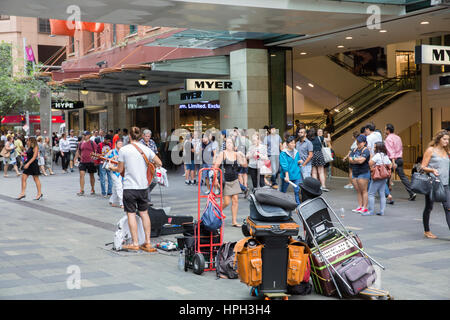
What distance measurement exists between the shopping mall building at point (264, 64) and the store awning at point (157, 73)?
47mm

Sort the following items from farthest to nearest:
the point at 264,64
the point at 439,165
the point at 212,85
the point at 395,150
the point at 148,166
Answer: the point at 264,64
the point at 212,85
the point at 395,150
the point at 439,165
the point at 148,166

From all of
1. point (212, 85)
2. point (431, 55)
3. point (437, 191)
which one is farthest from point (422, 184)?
point (212, 85)

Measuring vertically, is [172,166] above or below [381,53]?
below

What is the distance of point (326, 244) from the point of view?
6.25m

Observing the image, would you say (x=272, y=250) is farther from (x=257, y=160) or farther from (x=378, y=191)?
(x=257, y=160)

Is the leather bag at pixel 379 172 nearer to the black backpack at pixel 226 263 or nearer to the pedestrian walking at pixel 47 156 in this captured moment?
the black backpack at pixel 226 263

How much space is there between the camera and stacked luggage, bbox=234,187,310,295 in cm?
566

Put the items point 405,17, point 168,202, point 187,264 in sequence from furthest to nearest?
1. point 405,17
2. point 168,202
3. point 187,264

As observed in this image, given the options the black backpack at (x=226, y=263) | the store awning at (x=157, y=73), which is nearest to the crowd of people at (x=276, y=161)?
the black backpack at (x=226, y=263)

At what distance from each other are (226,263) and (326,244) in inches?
50.4

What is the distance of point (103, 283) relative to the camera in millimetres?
6648
